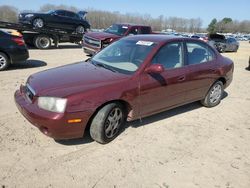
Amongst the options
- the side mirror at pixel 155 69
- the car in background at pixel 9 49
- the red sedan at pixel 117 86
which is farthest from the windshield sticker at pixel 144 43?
the car in background at pixel 9 49

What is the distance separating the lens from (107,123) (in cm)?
416

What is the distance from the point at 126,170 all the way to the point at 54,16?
15377mm

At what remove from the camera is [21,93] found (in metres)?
4.41

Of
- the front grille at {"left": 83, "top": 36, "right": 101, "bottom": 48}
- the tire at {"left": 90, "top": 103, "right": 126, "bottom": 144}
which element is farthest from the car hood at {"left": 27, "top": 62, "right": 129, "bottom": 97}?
the front grille at {"left": 83, "top": 36, "right": 101, "bottom": 48}

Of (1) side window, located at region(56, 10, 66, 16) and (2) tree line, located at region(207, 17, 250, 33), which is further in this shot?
(2) tree line, located at region(207, 17, 250, 33)

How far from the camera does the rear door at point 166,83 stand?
14.9 ft

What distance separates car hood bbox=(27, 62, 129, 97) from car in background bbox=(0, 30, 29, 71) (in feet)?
15.6

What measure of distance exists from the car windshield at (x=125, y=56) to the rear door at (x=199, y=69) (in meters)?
0.98

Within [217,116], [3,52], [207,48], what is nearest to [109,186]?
[217,116]

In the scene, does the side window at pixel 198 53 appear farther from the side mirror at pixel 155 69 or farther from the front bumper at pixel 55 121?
the front bumper at pixel 55 121

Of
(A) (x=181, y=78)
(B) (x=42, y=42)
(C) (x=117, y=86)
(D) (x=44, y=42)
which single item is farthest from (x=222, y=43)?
(C) (x=117, y=86)

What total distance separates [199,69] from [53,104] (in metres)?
3.12

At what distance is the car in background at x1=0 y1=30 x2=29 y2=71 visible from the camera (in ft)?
28.6

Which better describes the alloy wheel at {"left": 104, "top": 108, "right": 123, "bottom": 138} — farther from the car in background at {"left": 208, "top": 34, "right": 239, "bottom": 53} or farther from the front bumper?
the car in background at {"left": 208, "top": 34, "right": 239, "bottom": 53}
